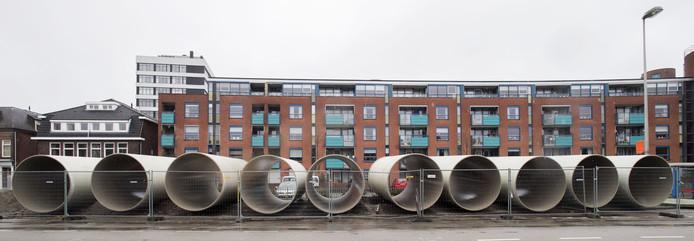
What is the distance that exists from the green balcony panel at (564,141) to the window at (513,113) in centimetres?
465

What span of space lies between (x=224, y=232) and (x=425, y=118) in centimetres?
3218

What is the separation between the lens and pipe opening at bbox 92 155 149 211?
557 inches

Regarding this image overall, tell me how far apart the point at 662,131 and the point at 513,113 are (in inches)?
621

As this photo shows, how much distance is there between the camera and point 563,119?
4162 cm

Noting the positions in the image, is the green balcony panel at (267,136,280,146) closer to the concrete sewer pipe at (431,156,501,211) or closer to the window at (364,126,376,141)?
the window at (364,126,376,141)

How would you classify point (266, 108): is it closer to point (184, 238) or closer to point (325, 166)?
point (325, 166)

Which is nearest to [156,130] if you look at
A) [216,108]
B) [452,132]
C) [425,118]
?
[216,108]

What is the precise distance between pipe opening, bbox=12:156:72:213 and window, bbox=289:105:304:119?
2604 centimetres

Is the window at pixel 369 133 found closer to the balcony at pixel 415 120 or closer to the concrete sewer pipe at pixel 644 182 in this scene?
the balcony at pixel 415 120

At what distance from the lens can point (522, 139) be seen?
137 feet

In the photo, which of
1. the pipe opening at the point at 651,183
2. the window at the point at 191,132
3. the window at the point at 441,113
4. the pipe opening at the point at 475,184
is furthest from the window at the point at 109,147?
the pipe opening at the point at 651,183

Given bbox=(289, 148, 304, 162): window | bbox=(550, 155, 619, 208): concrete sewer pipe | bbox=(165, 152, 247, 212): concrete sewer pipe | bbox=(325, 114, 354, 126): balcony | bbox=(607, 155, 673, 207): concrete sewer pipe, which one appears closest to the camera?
bbox=(165, 152, 247, 212): concrete sewer pipe

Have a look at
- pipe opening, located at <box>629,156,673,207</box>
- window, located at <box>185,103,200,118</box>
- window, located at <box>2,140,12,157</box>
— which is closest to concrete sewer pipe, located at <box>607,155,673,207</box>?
pipe opening, located at <box>629,156,673,207</box>

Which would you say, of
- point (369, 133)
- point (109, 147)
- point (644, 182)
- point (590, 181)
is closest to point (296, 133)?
point (369, 133)
